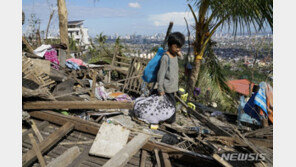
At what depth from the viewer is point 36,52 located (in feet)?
21.1

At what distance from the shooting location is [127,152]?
252 centimetres

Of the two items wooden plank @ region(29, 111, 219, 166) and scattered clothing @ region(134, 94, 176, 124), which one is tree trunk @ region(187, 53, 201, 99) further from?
wooden plank @ region(29, 111, 219, 166)

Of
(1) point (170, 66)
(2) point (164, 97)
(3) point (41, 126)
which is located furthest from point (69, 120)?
(1) point (170, 66)

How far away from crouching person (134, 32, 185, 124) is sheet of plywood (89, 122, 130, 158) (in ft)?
3.83

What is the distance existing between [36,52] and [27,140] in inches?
177

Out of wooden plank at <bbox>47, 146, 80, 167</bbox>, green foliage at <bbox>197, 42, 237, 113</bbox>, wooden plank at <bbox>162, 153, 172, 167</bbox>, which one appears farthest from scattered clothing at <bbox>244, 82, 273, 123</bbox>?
green foliage at <bbox>197, 42, 237, 113</bbox>

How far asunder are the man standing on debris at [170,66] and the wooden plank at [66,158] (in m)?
1.93

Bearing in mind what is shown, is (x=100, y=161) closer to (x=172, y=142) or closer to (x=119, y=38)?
(x=172, y=142)

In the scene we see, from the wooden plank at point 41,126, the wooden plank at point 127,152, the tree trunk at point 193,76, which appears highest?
the tree trunk at point 193,76

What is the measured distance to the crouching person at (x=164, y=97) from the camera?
3.69 m

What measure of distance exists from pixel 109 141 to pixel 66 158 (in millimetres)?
609

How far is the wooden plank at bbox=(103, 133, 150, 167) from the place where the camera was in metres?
2.27

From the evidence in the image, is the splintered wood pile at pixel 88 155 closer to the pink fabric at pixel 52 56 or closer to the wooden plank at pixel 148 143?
the wooden plank at pixel 148 143

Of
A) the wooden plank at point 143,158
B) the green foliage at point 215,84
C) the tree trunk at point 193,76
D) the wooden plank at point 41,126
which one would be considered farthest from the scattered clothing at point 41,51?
the green foliage at point 215,84
